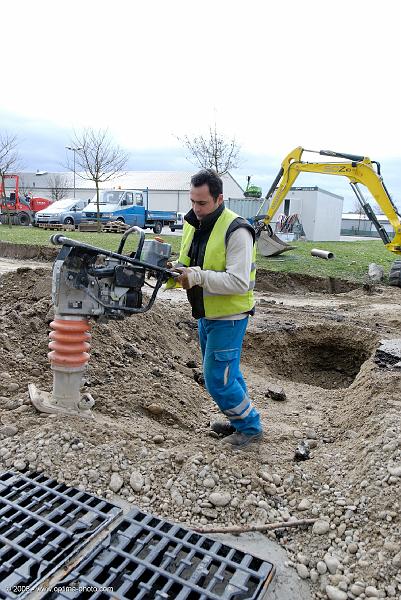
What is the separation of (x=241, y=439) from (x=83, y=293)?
4.77 feet

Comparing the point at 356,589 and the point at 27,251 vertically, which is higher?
the point at 27,251

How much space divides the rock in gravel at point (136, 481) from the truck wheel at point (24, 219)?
2780cm

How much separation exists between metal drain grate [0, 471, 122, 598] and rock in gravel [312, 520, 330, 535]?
99 cm

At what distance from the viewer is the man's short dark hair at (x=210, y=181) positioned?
3.00 metres

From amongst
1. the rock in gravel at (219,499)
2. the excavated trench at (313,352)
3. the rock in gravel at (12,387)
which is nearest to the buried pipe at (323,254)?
the excavated trench at (313,352)

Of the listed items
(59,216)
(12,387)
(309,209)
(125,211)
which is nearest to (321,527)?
(12,387)

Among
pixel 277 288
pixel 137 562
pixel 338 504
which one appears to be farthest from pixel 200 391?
pixel 277 288

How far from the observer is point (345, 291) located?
1133 centimetres

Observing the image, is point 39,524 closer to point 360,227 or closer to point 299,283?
point 299,283

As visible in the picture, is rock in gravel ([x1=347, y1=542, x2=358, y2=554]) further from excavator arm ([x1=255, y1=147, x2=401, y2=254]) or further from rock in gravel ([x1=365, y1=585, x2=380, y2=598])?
excavator arm ([x1=255, y1=147, x2=401, y2=254])

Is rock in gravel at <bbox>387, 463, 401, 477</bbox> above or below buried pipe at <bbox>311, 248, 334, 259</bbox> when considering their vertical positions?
below

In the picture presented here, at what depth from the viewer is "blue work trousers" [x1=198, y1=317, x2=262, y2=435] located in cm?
315

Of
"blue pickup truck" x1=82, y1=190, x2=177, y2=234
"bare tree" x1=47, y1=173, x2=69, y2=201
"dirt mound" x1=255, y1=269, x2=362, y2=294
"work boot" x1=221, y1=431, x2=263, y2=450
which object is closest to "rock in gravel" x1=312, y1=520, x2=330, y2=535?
"work boot" x1=221, y1=431, x2=263, y2=450

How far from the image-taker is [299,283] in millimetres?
11586
